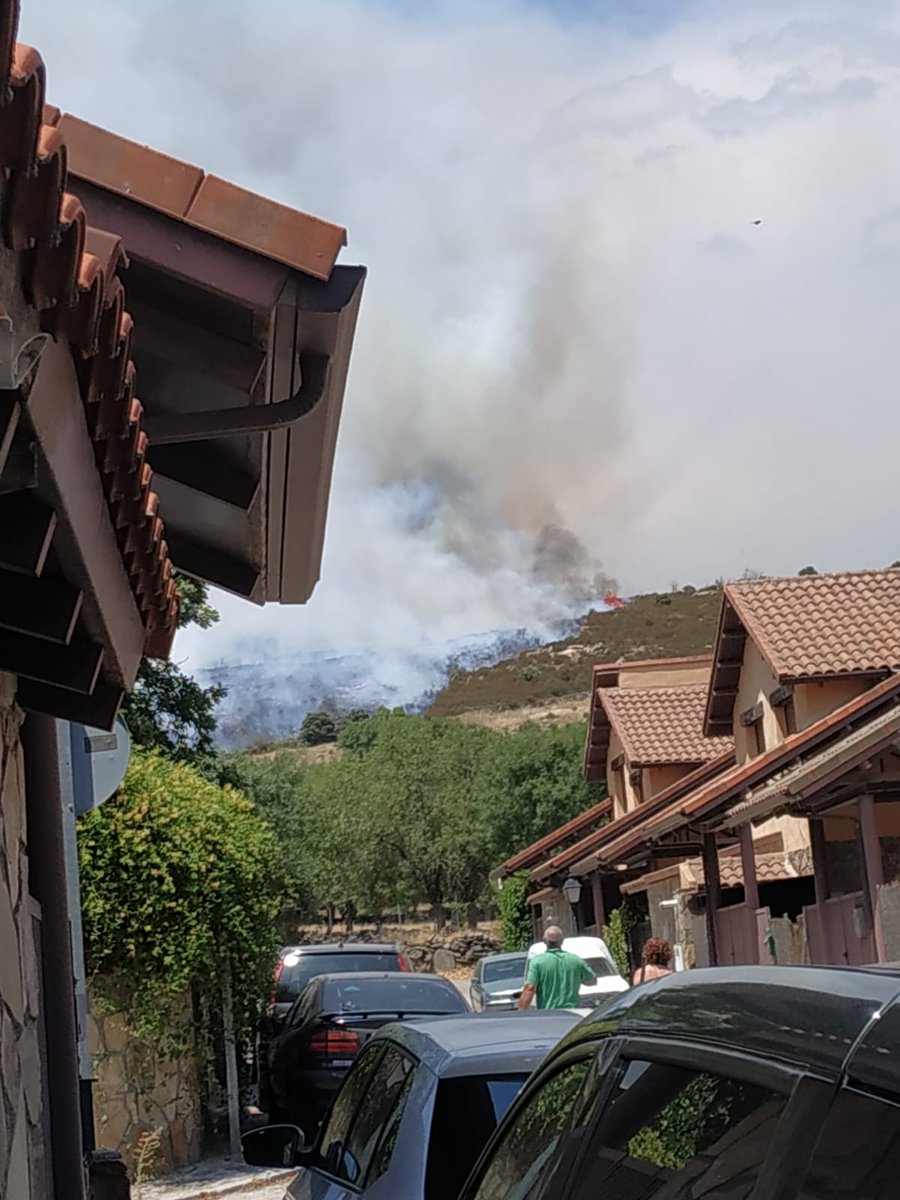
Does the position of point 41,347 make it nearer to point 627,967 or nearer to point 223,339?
point 223,339

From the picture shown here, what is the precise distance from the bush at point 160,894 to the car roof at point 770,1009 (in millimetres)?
9319

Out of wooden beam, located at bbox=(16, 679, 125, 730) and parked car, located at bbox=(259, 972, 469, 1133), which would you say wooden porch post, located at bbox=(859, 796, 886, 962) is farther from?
wooden beam, located at bbox=(16, 679, 125, 730)

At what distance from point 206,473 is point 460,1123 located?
2.42 meters

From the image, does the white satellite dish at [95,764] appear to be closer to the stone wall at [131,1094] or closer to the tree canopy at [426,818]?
the stone wall at [131,1094]

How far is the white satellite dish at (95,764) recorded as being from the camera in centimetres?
762

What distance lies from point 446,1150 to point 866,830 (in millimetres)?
12828

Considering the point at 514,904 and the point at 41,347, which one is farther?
the point at 514,904

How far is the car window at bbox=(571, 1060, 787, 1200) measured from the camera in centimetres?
211

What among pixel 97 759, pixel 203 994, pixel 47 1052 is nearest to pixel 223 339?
pixel 47 1052

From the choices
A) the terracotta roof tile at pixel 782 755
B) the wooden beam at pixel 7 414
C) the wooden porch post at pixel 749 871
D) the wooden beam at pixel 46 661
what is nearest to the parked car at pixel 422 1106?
the wooden beam at pixel 46 661

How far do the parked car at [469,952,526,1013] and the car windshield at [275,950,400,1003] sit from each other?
4.47 meters

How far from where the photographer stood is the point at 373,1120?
562 cm

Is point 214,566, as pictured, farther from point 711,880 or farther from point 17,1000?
point 711,880

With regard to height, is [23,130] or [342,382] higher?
[342,382]
